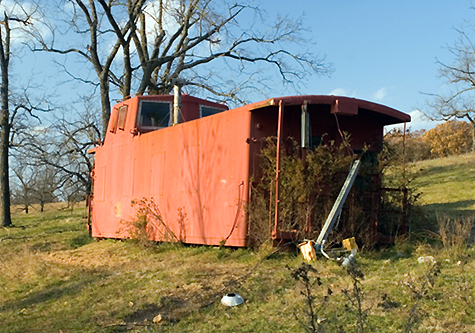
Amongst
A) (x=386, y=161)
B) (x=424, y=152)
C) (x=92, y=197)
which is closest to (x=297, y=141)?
(x=386, y=161)

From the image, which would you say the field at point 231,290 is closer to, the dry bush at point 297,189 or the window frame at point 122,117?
the dry bush at point 297,189

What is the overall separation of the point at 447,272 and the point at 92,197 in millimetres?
11873

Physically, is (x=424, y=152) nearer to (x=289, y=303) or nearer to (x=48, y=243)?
(x=48, y=243)

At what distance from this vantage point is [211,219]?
984 cm

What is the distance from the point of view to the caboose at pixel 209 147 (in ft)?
29.6

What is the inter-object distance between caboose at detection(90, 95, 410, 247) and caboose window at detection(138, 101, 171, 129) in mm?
26

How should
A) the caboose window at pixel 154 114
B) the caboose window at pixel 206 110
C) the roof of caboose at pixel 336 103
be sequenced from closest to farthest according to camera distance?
the roof of caboose at pixel 336 103, the caboose window at pixel 154 114, the caboose window at pixel 206 110

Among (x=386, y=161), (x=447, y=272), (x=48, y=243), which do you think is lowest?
(x=48, y=243)

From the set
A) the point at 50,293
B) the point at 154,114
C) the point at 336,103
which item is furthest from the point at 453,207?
the point at 50,293

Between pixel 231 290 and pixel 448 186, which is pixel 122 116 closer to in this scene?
pixel 231 290

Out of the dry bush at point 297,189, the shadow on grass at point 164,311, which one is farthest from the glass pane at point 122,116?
the shadow on grass at point 164,311

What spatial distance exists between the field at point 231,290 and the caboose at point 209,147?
741mm

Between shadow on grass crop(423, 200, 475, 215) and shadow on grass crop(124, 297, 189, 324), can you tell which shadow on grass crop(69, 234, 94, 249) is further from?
shadow on grass crop(423, 200, 475, 215)

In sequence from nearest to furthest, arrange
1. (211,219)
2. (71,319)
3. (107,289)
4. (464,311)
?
1. (464,311)
2. (71,319)
3. (107,289)
4. (211,219)
